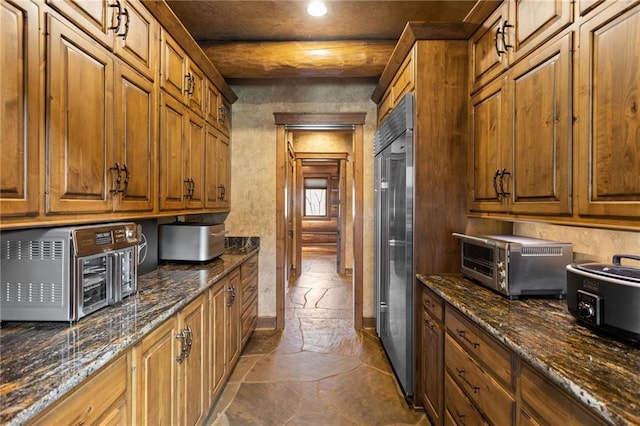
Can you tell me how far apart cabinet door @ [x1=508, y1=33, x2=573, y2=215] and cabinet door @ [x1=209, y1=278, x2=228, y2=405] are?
73.5 inches

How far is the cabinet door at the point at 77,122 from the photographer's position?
125 cm

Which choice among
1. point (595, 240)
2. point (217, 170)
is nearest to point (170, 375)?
point (217, 170)

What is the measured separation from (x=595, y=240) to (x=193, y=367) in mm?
2232

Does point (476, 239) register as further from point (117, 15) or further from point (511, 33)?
point (117, 15)

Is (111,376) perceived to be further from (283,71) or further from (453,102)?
(283,71)

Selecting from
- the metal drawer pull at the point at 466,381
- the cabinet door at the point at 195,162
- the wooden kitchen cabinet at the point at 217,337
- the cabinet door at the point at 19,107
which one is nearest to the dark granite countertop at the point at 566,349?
the metal drawer pull at the point at 466,381

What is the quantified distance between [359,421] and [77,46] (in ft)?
8.22

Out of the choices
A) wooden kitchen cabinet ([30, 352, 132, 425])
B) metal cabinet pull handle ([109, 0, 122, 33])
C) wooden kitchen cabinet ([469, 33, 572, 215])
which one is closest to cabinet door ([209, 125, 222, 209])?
metal cabinet pull handle ([109, 0, 122, 33])

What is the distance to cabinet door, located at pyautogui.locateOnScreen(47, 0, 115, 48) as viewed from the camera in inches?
51.6

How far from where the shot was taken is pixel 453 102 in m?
2.28

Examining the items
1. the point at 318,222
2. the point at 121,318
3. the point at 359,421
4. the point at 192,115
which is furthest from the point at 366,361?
the point at 318,222

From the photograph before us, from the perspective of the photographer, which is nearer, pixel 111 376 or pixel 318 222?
pixel 111 376

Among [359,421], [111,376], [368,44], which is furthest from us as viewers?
[368,44]

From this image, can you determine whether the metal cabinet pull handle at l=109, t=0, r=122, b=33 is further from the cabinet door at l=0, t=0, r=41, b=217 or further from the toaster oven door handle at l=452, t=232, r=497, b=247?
the toaster oven door handle at l=452, t=232, r=497, b=247
